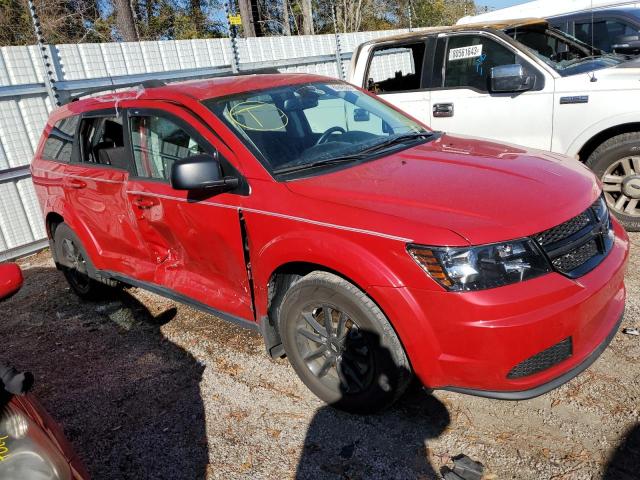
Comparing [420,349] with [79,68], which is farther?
[79,68]

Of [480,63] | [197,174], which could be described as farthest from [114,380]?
[480,63]

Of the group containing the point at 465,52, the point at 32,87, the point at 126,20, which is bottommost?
the point at 465,52

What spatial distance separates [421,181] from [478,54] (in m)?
3.34

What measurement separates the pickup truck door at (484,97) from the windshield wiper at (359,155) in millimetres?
1942

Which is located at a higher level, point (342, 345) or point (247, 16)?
point (247, 16)

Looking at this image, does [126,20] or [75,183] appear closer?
[75,183]

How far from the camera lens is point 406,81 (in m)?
6.01

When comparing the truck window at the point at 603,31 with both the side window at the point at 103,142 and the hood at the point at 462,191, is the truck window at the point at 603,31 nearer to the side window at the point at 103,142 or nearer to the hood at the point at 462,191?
the hood at the point at 462,191

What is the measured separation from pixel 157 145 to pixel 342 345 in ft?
6.24

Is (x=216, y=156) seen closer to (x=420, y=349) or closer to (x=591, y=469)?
(x=420, y=349)

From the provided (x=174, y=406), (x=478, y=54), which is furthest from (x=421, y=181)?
(x=478, y=54)

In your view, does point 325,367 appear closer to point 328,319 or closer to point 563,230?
point 328,319

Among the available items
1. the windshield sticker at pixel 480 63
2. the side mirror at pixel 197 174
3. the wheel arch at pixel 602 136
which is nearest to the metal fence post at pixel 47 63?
the side mirror at pixel 197 174

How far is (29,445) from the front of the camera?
163cm
